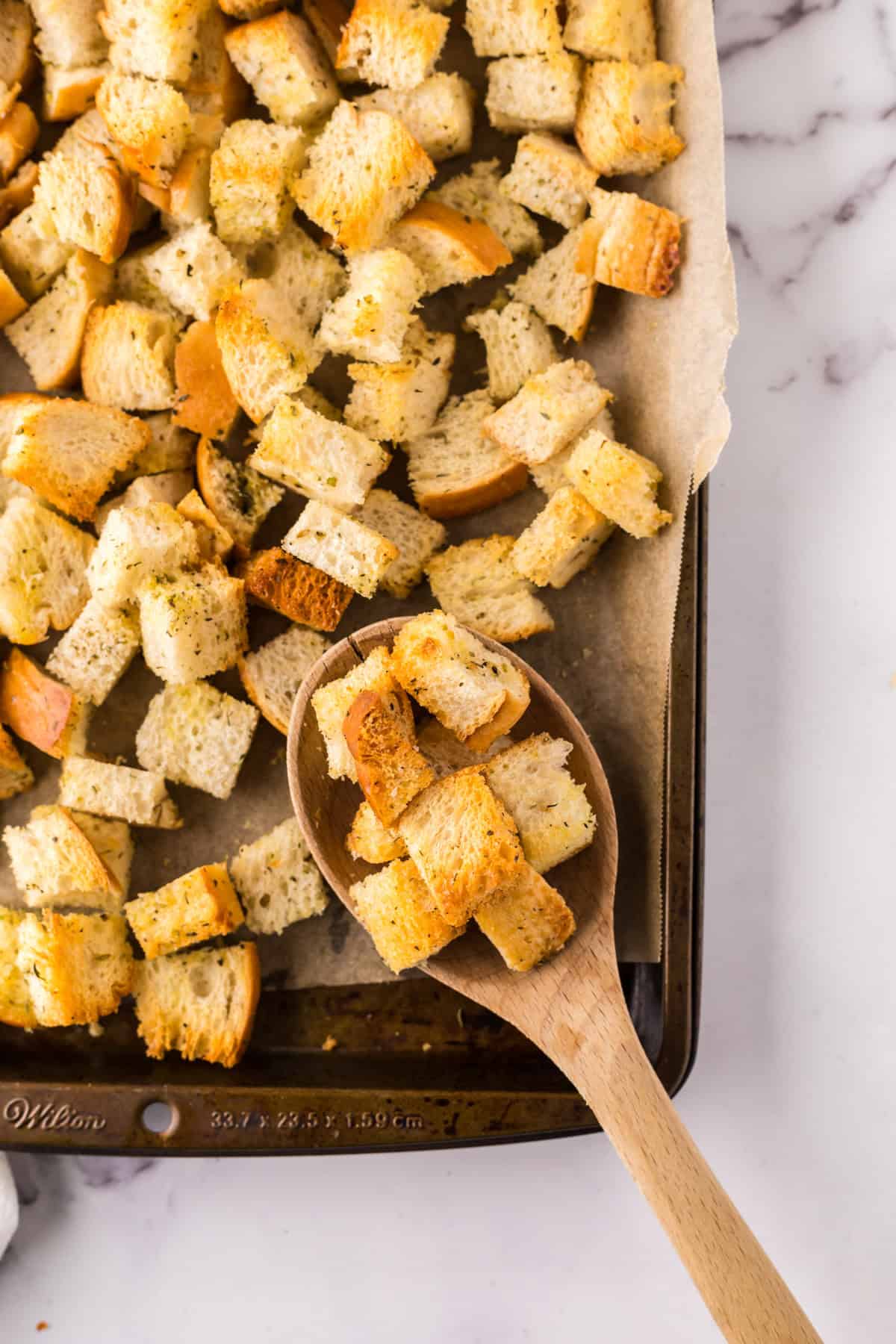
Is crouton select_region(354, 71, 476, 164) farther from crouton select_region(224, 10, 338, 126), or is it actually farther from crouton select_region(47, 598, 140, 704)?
crouton select_region(47, 598, 140, 704)

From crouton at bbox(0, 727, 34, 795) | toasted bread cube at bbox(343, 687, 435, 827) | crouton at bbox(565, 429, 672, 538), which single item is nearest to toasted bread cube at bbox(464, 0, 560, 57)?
crouton at bbox(565, 429, 672, 538)

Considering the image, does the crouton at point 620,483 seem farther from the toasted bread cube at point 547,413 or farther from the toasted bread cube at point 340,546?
the toasted bread cube at point 340,546

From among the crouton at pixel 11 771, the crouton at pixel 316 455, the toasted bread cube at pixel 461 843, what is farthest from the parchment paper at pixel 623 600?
the toasted bread cube at pixel 461 843

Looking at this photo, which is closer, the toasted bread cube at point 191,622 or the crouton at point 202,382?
the toasted bread cube at point 191,622

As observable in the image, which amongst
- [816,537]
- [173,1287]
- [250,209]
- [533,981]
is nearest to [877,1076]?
[533,981]

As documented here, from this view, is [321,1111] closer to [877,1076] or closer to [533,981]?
[533,981]

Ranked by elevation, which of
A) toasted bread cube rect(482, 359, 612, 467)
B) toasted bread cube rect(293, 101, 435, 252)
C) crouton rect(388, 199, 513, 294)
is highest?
toasted bread cube rect(293, 101, 435, 252)

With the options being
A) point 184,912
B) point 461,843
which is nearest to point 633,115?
point 461,843
